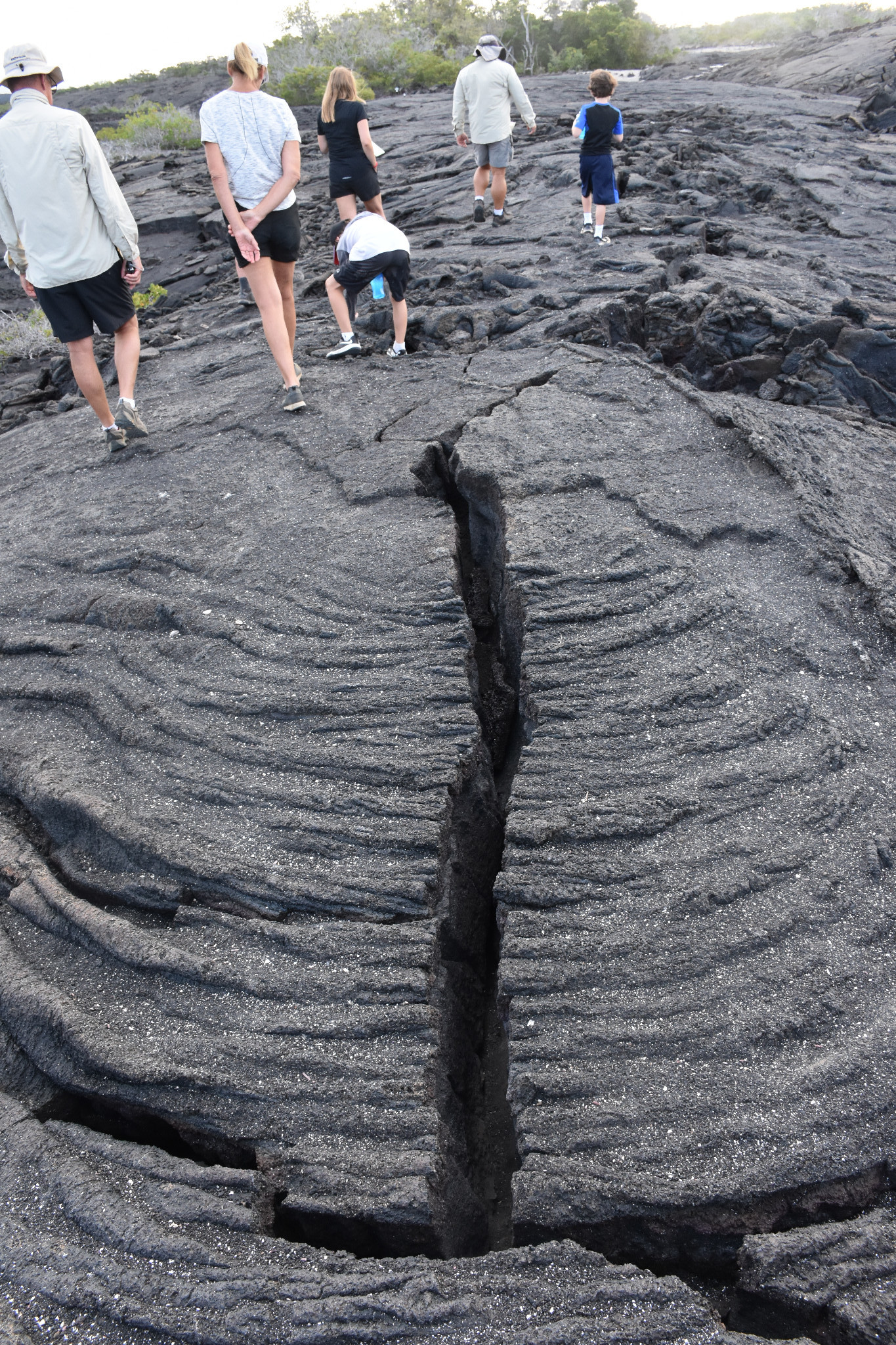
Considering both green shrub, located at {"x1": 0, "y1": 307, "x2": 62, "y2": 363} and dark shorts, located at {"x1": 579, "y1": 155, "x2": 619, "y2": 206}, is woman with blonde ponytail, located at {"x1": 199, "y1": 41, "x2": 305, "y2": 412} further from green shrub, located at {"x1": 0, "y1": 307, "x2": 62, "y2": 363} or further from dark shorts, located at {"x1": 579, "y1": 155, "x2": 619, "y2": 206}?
green shrub, located at {"x1": 0, "y1": 307, "x2": 62, "y2": 363}

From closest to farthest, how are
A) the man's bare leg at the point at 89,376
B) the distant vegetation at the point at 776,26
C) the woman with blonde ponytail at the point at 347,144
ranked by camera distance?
1. the man's bare leg at the point at 89,376
2. the woman with blonde ponytail at the point at 347,144
3. the distant vegetation at the point at 776,26

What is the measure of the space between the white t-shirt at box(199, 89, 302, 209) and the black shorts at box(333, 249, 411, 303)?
791mm

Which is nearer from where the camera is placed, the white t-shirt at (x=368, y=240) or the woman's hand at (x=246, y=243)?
the woman's hand at (x=246, y=243)

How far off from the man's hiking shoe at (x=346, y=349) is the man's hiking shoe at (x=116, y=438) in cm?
145

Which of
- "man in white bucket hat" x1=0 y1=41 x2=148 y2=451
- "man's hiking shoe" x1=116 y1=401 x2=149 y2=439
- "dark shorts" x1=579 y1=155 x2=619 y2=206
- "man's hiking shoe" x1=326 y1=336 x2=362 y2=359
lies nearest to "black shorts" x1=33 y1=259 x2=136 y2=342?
"man in white bucket hat" x1=0 y1=41 x2=148 y2=451

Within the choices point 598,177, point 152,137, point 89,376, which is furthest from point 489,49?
point 152,137

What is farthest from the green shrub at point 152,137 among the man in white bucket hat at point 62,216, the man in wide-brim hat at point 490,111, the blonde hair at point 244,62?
the man in white bucket hat at point 62,216

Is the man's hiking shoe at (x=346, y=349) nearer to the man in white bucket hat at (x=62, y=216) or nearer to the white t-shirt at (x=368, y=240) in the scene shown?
the white t-shirt at (x=368, y=240)

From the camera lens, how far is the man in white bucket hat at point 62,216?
3.84 metres

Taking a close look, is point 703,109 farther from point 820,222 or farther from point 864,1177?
point 864,1177

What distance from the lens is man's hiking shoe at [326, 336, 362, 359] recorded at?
17.1ft

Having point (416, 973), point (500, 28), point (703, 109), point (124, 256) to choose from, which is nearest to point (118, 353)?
point (124, 256)

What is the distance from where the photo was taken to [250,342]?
5.90 metres

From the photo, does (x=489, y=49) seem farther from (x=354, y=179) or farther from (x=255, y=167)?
(x=255, y=167)
